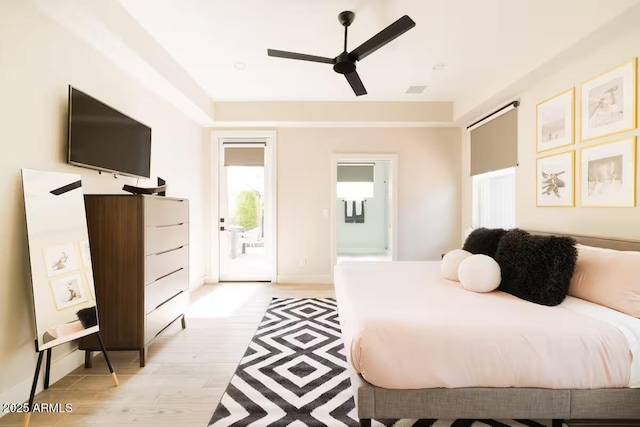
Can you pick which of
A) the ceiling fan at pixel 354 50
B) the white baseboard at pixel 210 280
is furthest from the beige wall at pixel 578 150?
the white baseboard at pixel 210 280

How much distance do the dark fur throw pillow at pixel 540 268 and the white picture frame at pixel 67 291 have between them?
2859 mm

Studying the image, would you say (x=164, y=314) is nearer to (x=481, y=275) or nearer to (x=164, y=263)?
(x=164, y=263)

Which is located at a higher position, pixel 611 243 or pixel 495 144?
pixel 495 144

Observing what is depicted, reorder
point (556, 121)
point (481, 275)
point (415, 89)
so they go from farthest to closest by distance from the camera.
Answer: point (415, 89) < point (556, 121) < point (481, 275)

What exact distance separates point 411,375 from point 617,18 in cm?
254

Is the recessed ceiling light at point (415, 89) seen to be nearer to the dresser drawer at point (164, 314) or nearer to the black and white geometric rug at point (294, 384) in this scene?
the black and white geometric rug at point (294, 384)

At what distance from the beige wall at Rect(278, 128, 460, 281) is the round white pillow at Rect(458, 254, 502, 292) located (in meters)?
2.30

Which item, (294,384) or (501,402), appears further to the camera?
(294,384)

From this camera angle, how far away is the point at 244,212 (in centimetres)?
437

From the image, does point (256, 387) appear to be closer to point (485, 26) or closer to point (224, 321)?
point (224, 321)

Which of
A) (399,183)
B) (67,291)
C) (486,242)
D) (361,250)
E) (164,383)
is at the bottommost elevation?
(164,383)

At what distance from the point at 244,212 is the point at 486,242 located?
3346 mm

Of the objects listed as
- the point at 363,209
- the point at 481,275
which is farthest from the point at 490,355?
the point at 363,209

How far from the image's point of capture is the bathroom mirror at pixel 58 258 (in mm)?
1574
